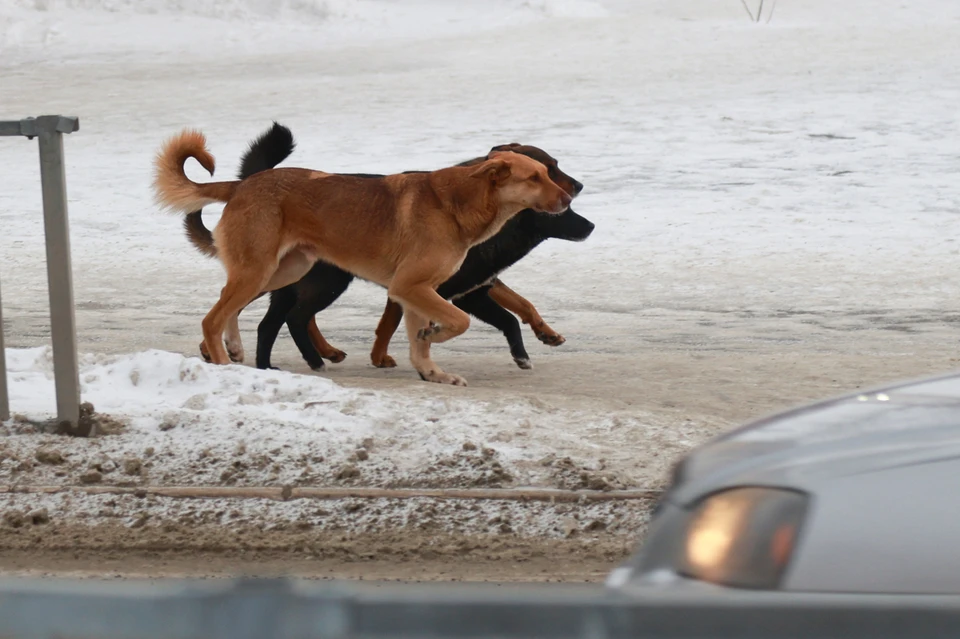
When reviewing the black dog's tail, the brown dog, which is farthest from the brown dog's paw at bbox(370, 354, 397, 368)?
the black dog's tail

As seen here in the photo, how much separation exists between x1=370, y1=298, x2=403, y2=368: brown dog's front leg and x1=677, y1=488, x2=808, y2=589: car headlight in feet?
19.8

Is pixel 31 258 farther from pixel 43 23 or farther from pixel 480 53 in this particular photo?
pixel 43 23

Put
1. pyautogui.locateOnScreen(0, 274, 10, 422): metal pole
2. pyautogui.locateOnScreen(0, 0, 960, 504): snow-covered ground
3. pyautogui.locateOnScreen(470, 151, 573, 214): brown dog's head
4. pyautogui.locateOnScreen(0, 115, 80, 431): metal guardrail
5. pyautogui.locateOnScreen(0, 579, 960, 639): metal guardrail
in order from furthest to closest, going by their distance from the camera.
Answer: pyautogui.locateOnScreen(470, 151, 573, 214): brown dog's head
pyautogui.locateOnScreen(0, 0, 960, 504): snow-covered ground
pyautogui.locateOnScreen(0, 274, 10, 422): metal pole
pyautogui.locateOnScreen(0, 115, 80, 431): metal guardrail
pyautogui.locateOnScreen(0, 579, 960, 639): metal guardrail

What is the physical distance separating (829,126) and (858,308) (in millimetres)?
9747

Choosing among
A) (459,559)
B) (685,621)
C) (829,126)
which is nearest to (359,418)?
(459,559)

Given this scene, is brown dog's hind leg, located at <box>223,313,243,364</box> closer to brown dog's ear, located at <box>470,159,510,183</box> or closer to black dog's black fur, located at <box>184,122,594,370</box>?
Result: black dog's black fur, located at <box>184,122,594,370</box>

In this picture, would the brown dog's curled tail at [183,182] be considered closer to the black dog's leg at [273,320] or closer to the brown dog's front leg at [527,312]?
the black dog's leg at [273,320]

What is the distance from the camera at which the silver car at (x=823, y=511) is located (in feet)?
7.59

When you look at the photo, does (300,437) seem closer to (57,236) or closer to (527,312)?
(57,236)

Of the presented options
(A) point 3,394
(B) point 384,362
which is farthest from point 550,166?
(A) point 3,394

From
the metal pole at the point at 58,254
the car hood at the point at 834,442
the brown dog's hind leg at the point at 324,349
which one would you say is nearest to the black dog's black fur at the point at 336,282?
the brown dog's hind leg at the point at 324,349

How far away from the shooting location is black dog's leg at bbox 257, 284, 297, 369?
8578 mm

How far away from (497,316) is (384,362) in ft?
2.66

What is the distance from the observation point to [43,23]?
3191cm
